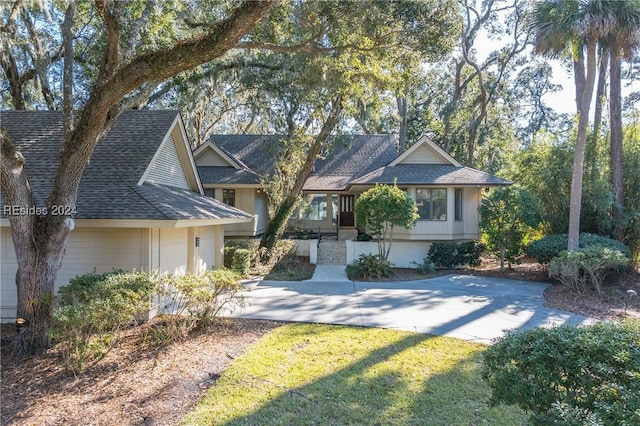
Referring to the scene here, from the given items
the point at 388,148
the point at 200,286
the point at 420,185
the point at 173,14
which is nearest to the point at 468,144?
the point at 388,148

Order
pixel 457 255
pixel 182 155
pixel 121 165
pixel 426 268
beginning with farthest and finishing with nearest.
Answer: pixel 457 255 → pixel 426 268 → pixel 182 155 → pixel 121 165

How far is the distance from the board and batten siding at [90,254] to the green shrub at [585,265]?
11.2 m

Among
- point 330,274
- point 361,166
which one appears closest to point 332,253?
point 330,274

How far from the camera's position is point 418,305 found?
31.2ft

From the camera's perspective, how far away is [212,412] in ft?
13.8

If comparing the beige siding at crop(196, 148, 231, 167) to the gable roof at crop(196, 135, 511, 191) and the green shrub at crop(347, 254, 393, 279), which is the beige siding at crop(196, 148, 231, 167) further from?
the green shrub at crop(347, 254, 393, 279)

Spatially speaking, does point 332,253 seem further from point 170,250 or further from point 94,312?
point 94,312

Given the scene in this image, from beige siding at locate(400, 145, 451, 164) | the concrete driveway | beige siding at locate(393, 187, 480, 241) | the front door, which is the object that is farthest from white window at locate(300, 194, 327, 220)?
the concrete driveway

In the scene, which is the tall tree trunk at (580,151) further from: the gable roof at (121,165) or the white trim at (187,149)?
the white trim at (187,149)

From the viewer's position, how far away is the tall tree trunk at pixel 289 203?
51.3ft

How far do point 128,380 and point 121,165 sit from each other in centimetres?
626

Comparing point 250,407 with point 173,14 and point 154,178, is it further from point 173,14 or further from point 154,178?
point 173,14

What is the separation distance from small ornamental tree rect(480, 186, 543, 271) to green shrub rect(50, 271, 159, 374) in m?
12.0

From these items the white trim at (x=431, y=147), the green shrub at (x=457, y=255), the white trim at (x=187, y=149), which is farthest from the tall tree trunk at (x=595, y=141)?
the white trim at (x=187, y=149)
